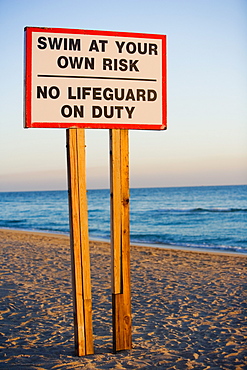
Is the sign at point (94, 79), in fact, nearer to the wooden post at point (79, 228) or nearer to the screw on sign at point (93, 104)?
the screw on sign at point (93, 104)

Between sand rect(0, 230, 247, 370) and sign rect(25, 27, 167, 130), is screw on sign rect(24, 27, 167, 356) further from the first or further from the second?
sand rect(0, 230, 247, 370)

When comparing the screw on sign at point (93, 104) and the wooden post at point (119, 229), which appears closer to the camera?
the screw on sign at point (93, 104)

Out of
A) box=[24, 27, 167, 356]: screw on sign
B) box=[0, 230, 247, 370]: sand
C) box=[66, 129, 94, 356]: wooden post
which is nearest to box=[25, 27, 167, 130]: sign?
box=[24, 27, 167, 356]: screw on sign

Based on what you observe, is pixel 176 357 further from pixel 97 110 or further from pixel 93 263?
pixel 93 263

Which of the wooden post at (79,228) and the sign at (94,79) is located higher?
the sign at (94,79)

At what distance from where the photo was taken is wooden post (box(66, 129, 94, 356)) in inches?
148

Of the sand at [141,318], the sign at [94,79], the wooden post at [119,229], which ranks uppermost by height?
the sign at [94,79]

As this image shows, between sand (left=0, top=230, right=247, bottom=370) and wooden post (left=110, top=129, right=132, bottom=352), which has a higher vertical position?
→ wooden post (left=110, top=129, right=132, bottom=352)

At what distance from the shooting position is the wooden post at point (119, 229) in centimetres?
389

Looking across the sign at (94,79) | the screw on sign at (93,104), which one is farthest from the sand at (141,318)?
the sign at (94,79)

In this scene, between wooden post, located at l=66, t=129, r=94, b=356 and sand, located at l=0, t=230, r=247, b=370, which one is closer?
wooden post, located at l=66, t=129, r=94, b=356

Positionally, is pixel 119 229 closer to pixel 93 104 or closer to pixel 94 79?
pixel 93 104

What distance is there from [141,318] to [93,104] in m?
3.11

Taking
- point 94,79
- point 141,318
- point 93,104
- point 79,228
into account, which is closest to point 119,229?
point 79,228
